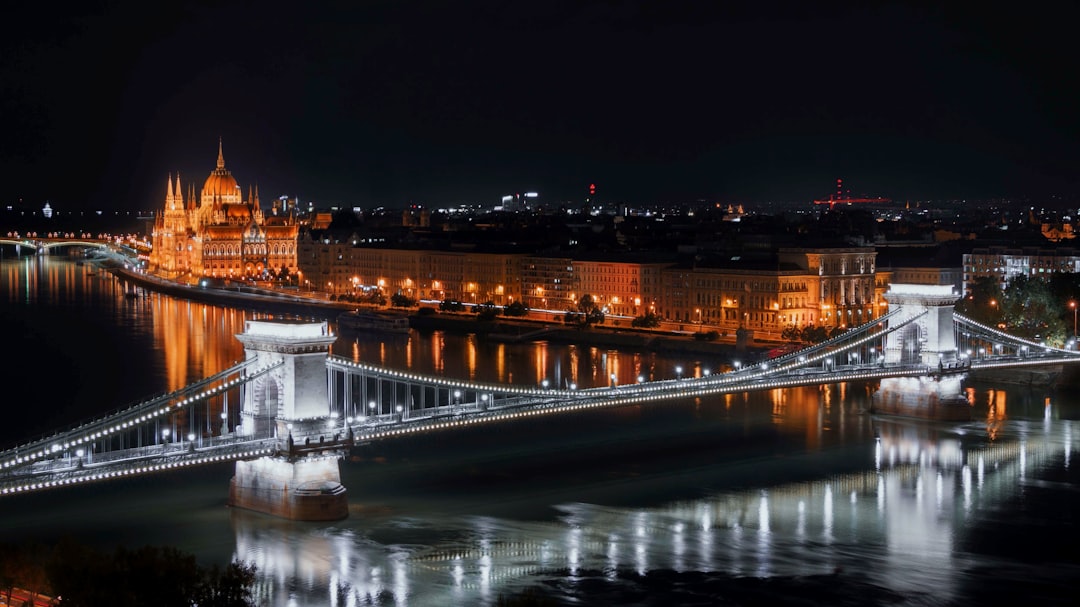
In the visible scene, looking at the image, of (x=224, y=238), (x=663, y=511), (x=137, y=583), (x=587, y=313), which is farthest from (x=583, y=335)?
(x=224, y=238)

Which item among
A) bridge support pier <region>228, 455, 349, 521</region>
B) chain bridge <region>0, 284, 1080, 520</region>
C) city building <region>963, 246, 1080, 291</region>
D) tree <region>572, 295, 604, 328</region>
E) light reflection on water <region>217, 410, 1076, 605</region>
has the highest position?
city building <region>963, 246, 1080, 291</region>

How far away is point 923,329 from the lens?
31.0 m

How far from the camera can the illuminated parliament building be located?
82.1 metres

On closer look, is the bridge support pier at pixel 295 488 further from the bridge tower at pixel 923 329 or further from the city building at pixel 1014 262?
the city building at pixel 1014 262

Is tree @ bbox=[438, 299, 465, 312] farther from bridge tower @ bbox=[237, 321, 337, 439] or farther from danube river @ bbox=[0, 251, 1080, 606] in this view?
bridge tower @ bbox=[237, 321, 337, 439]

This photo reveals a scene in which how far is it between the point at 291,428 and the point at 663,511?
465cm

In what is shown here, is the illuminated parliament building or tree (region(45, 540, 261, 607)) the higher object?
the illuminated parliament building

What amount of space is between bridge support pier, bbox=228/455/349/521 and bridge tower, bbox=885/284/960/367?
46.1 feet

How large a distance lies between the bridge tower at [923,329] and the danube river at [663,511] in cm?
117

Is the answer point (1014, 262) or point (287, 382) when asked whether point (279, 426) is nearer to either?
point (287, 382)

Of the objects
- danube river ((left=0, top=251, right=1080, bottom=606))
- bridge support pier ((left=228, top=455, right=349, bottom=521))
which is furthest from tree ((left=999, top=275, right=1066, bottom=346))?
bridge support pier ((left=228, top=455, right=349, bottom=521))

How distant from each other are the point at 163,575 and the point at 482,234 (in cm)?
6586

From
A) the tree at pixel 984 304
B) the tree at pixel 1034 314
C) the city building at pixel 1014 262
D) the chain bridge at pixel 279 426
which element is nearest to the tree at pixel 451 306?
the city building at pixel 1014 262

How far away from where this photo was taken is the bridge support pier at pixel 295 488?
1909 cm
